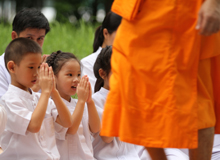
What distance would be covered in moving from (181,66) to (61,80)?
4.18 feet

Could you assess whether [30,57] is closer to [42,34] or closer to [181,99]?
[42,34]

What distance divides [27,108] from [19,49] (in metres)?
0.40

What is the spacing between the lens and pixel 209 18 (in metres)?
1.62

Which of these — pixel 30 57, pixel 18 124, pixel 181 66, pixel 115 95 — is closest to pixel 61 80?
pixel 30 57

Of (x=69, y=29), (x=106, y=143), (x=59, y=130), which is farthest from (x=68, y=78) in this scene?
(x=69, y=29)

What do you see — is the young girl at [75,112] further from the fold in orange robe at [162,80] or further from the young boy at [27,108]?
the fold in orange robe at [162,80]

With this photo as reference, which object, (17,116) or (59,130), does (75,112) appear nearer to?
(59,130)

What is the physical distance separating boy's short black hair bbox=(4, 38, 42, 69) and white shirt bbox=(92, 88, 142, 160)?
29.4 inches

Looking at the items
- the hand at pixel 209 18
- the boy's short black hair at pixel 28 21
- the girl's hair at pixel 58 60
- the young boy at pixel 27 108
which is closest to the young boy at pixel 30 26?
the boy's short black hair at pixel 28 21

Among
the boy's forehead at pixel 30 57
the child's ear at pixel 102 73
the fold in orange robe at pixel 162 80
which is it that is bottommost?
the child's ear at pixel 102 73

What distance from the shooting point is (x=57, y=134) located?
2682 millimetres

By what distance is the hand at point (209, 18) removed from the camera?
1.62 metres

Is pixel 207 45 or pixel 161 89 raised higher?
pixel 207 45

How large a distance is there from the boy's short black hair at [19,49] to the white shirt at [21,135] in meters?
0.19
